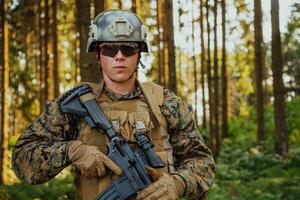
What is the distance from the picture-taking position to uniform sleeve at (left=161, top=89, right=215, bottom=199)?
122 inches

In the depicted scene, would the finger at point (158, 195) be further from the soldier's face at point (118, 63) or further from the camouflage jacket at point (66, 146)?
the soldier's face at point (118, 63)

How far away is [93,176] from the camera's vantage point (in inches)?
114

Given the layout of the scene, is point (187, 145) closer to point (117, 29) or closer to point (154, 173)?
point (154, 173)

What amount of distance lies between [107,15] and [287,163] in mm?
10439

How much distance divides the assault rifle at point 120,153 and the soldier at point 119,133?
48mm

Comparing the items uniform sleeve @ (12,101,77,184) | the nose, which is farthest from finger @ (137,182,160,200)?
the nose

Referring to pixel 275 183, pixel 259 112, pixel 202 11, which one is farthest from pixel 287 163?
pixel 202 11

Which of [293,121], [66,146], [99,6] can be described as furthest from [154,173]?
[293,121]

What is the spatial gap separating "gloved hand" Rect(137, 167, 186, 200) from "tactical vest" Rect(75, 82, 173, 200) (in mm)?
150

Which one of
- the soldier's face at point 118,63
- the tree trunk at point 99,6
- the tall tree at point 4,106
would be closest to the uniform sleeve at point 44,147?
the soldier's face at point 118,63

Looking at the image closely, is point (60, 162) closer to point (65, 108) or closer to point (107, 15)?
point (65, 108)

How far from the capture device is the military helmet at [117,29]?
3080 mm

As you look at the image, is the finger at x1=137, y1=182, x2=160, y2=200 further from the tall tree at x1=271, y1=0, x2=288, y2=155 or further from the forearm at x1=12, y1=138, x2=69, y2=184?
the tall tree at x1=271, y1=0, x2=288, y2=155

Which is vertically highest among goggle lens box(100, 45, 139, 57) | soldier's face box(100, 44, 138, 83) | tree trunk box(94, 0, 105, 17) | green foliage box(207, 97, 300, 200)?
tree trunk box(94, 0, 105, 17)
